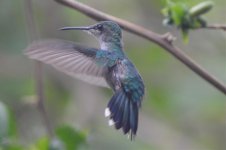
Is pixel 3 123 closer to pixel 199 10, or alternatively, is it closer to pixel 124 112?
pixel 124 112

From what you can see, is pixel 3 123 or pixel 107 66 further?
pixel 3 123

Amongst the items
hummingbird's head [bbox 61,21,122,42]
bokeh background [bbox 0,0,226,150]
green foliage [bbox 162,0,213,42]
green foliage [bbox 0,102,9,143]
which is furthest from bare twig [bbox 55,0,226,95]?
bokeh background [bbox 0,0,226,150]

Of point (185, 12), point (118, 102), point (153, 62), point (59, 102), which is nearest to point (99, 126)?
point (59, 102)

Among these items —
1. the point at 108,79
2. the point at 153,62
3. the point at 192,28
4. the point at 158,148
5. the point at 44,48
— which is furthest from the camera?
the point at 153,62

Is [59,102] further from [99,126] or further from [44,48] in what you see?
[44,48]

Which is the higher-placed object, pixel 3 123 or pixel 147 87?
pixel 147 87

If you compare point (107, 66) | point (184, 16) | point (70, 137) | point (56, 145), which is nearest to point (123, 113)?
point (107, 66)
